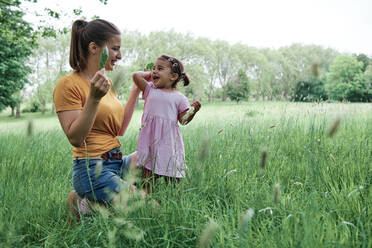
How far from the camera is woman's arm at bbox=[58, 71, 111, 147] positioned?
1649mm

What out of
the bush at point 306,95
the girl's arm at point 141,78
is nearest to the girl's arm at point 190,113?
the girl's arm at point 141,78

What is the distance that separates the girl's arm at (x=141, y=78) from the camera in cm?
277

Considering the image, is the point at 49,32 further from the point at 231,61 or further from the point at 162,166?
the point at 231,61

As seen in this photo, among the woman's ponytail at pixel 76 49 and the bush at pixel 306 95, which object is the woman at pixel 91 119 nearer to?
the woman's ponytail at pixel 76 49

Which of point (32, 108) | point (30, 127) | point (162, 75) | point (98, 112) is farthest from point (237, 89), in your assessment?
point (32, 108)

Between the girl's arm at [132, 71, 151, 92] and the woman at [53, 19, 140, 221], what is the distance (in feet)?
0.97

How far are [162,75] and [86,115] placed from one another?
1053 millimetres

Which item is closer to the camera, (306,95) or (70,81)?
(70,81)

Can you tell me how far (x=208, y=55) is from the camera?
4669 cm

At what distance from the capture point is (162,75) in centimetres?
273

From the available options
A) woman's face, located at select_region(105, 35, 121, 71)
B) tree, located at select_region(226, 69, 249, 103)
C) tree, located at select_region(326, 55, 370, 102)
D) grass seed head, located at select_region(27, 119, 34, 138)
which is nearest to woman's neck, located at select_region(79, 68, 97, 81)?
woman's face, located at select_region(105, 35, 121, 71)

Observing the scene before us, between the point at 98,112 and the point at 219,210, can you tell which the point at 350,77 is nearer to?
the point at 219,210

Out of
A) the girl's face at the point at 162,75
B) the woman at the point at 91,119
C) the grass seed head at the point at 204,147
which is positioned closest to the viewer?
the grass seed head at the point at 204,147

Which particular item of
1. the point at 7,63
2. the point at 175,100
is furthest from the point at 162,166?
the point at 7,63
